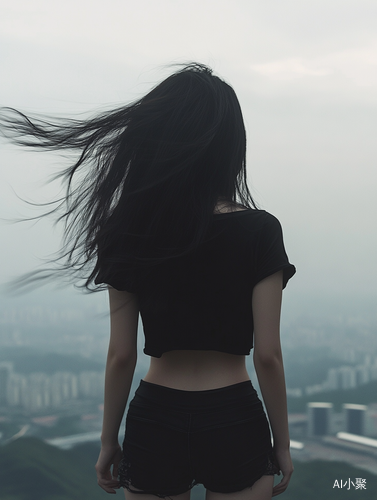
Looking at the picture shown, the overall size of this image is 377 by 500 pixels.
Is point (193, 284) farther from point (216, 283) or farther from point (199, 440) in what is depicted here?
point (199, 440)

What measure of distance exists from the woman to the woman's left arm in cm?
3

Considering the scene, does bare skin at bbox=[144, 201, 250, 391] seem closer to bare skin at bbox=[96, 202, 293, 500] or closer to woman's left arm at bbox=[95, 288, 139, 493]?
bare skin at bbox=[96, 202, 293, 500]

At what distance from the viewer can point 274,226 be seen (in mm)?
1034

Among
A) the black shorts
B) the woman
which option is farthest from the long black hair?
the black shorts

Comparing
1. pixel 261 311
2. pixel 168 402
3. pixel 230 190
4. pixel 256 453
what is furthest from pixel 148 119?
pixel 256 453

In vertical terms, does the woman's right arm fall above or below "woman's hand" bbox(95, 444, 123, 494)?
above

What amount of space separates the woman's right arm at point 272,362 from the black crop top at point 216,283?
0.03 meters

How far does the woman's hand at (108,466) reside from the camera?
1146mm

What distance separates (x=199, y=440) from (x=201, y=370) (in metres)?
0.16

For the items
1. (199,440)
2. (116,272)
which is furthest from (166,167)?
(199,440)

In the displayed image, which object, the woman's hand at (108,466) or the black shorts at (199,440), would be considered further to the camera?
the woman's hand at (108,466)

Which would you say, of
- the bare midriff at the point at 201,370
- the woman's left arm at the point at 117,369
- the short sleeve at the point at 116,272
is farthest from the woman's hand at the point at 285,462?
the short sleeve at the point at 116,272

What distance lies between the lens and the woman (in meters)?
1.00

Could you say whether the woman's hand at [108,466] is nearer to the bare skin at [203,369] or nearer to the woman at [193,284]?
the woman at [193,284]
